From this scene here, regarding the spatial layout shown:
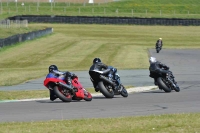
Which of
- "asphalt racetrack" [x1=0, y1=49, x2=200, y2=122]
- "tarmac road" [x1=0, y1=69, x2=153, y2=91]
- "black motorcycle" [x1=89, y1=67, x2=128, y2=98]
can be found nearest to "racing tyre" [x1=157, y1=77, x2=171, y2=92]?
"asphalt racetrack" [x1=0, y1=49, x2=200, y2=122]

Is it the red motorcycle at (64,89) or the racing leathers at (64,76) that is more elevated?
the racing leathers at (64,76)

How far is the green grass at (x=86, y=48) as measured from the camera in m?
31.8

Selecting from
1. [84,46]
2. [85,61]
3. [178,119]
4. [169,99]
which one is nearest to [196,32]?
[84,46]

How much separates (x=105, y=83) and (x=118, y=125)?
6134mm

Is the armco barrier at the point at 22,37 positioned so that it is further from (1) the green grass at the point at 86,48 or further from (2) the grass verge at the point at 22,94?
(2) the grass verge at the point at 22,94

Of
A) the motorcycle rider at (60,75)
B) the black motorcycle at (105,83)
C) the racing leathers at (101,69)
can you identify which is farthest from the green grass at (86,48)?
the motorcycle rider at (60,75)

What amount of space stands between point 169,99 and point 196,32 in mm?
52386

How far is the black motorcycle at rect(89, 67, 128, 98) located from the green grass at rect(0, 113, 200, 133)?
15.0 ft

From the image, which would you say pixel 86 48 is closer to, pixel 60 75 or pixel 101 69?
pixel 101 69

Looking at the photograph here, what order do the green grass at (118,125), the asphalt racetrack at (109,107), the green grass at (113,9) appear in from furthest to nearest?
the green grass at (113,9) < the asphalt racetrack at (109,107) < the green grass at (118,125)

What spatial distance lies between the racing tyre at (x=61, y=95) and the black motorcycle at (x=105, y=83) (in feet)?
3.66

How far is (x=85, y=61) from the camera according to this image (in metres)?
35.3

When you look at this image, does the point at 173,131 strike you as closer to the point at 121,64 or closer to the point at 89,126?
the point at 89,126

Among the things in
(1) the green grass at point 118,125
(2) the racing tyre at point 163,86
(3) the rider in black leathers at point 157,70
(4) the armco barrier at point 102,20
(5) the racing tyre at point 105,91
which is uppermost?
(1) the green grass at point 118,125
